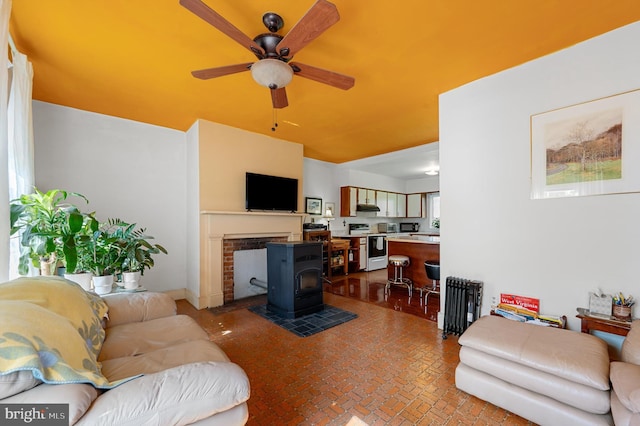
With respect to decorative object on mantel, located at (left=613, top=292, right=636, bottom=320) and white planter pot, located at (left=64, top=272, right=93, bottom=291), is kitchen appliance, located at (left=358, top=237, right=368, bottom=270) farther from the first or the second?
white planter pot, located at (left=64, top=272, right=93, bottom=291)

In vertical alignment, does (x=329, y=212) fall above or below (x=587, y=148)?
below

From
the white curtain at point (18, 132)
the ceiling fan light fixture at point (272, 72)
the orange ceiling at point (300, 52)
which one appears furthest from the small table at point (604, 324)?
the white curtain at point (18, 132)

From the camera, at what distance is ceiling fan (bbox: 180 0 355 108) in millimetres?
1502

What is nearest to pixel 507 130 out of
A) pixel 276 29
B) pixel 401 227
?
pixel 276 29

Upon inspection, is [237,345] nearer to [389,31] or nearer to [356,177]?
[389,31]

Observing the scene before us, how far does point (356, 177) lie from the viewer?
6723mm

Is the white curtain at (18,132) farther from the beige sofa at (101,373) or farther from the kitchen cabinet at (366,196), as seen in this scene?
the kitchen cabinet at (366,196)

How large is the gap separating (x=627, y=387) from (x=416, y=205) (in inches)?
278

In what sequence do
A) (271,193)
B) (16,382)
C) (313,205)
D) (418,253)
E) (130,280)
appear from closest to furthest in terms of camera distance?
(16,382) < (130,280) < (271,193) < (418,253) < (313,205)

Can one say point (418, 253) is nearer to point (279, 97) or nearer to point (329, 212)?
point (329, 212)

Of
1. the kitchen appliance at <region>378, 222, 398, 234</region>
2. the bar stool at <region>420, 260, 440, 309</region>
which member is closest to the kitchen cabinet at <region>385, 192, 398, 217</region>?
the kitchen appliance at <region>378, 222, 398, 234</region>

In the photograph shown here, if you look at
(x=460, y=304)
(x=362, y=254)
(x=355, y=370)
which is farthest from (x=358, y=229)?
(x=355, y=370)

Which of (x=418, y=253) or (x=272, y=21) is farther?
(x=418, y=253)

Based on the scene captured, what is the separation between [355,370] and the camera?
89.7 inches
